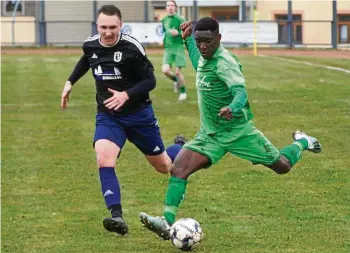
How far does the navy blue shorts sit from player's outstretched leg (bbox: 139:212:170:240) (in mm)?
951

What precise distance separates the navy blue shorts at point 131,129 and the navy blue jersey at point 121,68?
71 mm

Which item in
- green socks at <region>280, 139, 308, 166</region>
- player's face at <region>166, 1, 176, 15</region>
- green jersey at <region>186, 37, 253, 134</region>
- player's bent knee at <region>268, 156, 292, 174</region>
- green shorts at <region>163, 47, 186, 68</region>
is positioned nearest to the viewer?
green jersey at <region>186, 37, 253, 134</region>

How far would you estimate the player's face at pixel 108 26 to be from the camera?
9305 mm

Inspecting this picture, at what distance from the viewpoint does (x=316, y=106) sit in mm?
20156

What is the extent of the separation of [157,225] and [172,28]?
13.6 metres

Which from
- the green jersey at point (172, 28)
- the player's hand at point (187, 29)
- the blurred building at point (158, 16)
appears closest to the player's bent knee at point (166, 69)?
the green jersey at point (172, 28)

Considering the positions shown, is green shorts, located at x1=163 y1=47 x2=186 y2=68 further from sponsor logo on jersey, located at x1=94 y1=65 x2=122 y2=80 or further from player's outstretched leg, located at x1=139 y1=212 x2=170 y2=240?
player's outstretched leg, located at x1=139 y1=212 x2=170 y2=240

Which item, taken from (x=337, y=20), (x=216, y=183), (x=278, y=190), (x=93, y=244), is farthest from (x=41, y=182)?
(x=337, y=20)

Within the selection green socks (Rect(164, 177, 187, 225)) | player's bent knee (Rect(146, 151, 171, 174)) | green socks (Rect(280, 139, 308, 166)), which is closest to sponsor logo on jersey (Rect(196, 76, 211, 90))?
green socks (Rect(164, 177, 187, 225))

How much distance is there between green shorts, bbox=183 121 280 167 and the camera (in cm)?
898

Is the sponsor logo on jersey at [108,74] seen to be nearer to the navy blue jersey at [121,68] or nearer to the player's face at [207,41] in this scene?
the navy blue jersey at [121,68]

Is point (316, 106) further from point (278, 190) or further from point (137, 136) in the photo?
point (137, 136)

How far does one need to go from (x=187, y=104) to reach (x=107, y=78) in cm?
1224

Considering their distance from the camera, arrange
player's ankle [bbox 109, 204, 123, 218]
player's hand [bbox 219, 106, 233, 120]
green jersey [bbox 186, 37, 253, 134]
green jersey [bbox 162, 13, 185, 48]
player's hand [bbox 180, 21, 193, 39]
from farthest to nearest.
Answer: green jersey [bbox 162, 13, 185, 48]
player's hand [bbox 180, 21, 193, 39]
player's ankle [bbox 109, 204, 123, 218]
green jersey [bbox 186, 37, 253, 134]
player's hand [bbox 219, 106, 233, 120]
